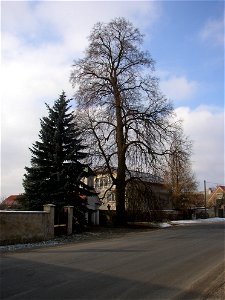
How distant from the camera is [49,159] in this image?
29.5m

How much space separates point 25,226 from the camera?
22.2 metres

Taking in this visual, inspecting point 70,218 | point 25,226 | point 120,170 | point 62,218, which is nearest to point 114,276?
point 25,226

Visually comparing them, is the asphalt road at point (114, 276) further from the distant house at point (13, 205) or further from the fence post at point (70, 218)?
the distant house at point (13, 205)

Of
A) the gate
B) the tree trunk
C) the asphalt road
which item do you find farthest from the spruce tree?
the asphalt road

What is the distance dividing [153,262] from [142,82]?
27.8 m

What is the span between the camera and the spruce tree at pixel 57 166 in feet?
92.9

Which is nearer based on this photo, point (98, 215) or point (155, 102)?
point (155, 102)

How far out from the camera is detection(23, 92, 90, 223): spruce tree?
2833 centimetres

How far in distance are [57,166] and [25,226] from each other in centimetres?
775

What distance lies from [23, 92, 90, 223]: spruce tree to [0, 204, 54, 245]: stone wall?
3.71m

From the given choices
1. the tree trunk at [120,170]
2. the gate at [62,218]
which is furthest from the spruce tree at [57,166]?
the tree trunk at [120,170]

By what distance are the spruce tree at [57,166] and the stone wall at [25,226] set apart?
3.71 m

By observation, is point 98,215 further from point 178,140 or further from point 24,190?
point 24,190

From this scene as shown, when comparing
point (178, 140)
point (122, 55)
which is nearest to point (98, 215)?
point (178, 140)
